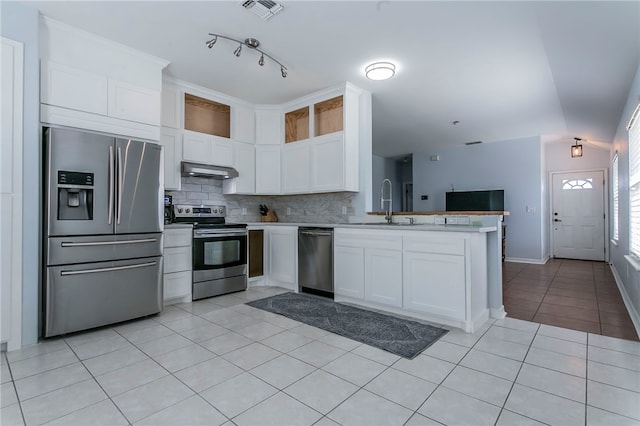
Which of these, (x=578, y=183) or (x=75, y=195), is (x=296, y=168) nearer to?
(x=75, y=195)

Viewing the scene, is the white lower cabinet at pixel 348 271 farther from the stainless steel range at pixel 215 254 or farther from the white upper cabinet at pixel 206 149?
the white upper cabinet at pixel 206 149

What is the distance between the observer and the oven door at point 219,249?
3818 mm

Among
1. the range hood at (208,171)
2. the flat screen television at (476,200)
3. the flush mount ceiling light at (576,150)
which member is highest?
the flush mount ceiling light at (576,150)

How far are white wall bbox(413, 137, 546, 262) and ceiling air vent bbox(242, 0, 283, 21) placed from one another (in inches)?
244

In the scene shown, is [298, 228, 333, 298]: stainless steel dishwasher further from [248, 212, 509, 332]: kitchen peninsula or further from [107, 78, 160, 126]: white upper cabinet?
[107, 78, 160, 126]: white upper cabinet

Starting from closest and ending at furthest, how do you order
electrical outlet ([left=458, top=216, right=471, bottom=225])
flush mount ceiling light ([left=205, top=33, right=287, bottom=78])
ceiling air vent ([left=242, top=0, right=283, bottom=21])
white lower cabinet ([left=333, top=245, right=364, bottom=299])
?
ceiling air vent ([left=242, top=0, right=283, bottom=21])
flush mount ceiling light ([left=205, top=33, right=287, bottom=78])
electrical outlet ([left=458, top=216, right=471, bottom=225])
white lower cabinet ([left=333, top=245, right=364, bottom=299])

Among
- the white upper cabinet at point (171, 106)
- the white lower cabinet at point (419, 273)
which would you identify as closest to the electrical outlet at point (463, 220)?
the white lower cabinet at point (419, 273)

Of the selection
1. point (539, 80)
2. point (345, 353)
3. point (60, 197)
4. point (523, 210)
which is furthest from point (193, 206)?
point (523, 210)

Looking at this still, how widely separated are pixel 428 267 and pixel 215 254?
7.99 feet

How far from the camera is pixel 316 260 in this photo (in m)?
4.02

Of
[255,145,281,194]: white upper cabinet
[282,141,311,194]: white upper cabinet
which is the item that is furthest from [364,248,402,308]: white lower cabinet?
[255,145,281,194]: white upper cabinet

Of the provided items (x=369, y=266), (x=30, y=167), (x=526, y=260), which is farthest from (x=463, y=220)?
(x=526, y=260)

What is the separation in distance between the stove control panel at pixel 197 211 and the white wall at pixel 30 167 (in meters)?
1.69

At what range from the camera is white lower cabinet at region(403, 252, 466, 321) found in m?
2.87
